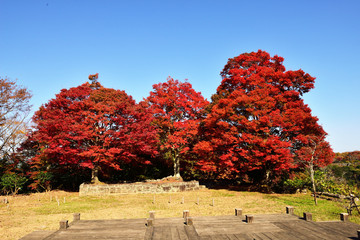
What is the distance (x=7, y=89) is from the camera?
20031 millimetres

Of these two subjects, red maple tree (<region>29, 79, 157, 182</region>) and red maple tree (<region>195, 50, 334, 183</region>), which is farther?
red maple tree (<region>29, 79, 157, 182</region>)

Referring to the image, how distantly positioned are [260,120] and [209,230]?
461 inches

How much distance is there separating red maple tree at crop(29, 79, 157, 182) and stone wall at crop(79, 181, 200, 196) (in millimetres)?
1816

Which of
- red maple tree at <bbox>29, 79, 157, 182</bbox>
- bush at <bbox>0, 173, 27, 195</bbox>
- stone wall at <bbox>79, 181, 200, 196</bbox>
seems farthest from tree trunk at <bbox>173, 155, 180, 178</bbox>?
bush at <bbox>0, 173, 27, 195</bbox>

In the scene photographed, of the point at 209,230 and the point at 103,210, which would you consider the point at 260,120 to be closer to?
the point at 209,230

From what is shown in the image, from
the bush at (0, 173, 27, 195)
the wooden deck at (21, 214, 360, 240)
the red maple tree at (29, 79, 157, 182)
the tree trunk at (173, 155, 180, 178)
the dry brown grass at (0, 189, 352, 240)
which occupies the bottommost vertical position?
the dry brown grass at (0, 189, 352, 240)

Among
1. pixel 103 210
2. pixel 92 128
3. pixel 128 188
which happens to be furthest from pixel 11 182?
pixel 103 210

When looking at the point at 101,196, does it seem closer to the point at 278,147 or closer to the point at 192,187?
the point at 192,187

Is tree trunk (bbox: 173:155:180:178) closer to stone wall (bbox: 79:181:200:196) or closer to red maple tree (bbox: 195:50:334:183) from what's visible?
stone wall (bbox: 79:181:200:196)

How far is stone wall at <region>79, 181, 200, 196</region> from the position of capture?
19719 millimetres

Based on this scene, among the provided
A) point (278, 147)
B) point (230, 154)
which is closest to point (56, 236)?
point (230, 154)

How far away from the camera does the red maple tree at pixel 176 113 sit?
23.3 metres

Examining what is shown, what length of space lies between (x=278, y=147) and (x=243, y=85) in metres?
6.66

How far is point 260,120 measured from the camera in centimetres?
1748
